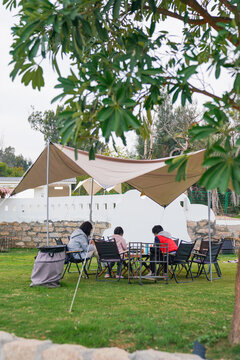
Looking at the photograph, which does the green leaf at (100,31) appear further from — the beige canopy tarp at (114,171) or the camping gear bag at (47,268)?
the camping gear bag at (47,268)

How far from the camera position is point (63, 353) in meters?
2.81

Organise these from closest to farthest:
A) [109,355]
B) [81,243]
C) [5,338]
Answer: [109,355] < [5,338] < [81,243]

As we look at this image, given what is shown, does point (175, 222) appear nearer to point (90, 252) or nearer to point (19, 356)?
point (90, 252)

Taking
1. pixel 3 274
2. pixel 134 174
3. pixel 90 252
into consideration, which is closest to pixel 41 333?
pixel 134 174

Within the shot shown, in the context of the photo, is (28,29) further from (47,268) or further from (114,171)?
(47,268)

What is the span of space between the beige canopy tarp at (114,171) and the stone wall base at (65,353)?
222 cm

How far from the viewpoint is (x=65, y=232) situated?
13.5 meters

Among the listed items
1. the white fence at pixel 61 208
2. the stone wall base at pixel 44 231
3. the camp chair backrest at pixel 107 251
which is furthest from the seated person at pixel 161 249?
the white fence at pixel 61 208

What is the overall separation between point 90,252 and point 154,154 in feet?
57.1

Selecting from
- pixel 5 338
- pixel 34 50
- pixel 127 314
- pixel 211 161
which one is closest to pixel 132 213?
pixel 127 314

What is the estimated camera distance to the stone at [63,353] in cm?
279

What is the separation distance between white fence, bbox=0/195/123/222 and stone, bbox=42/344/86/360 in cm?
993

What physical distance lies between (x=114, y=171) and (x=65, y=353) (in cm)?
382

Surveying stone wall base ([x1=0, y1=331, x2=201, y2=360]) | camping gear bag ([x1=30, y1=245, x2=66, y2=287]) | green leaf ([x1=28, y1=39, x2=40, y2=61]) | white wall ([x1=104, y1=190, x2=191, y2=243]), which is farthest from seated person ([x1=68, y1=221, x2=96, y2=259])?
white wall ([x1=104, y1=190, x2=191, y2=243])
